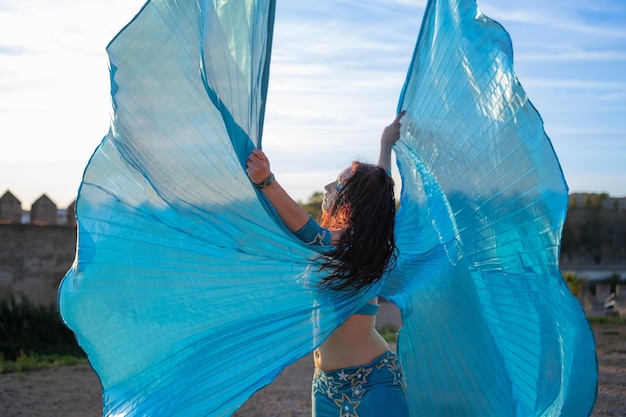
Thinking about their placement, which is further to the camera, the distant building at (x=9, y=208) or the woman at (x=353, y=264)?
the distant building at (x=9, y=208)

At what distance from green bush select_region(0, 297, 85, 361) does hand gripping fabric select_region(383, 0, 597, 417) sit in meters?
8.68

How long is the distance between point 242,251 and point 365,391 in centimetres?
76

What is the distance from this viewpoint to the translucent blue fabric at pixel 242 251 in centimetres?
330

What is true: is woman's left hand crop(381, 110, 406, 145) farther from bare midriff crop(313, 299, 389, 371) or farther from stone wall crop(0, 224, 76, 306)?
stone wall crop(0, 224, 76, 306)

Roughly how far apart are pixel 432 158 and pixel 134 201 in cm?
140

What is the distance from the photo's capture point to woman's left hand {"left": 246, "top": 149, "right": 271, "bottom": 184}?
3.14 meters

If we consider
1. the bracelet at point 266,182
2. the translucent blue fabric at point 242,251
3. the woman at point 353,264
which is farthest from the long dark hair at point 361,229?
the bracelet at point 266,182

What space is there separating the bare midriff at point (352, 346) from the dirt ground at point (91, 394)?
13.5ft

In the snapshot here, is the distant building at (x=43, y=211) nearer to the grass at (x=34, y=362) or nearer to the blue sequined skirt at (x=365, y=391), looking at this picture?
the grass at (x=34, y=362)

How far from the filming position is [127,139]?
3432mm

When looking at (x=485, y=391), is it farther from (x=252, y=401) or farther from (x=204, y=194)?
(x=252, y=401)

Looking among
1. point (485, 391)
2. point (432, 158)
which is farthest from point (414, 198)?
point (485, 391)

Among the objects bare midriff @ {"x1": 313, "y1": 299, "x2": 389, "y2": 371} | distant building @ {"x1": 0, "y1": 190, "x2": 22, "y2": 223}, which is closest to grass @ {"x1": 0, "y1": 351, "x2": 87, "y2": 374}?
distant building @ {"x1": 0, "y1": 190, "x2": 22, "y2": 223}

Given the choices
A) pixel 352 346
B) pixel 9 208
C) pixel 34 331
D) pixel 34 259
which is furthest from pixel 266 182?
pixel 9 208
